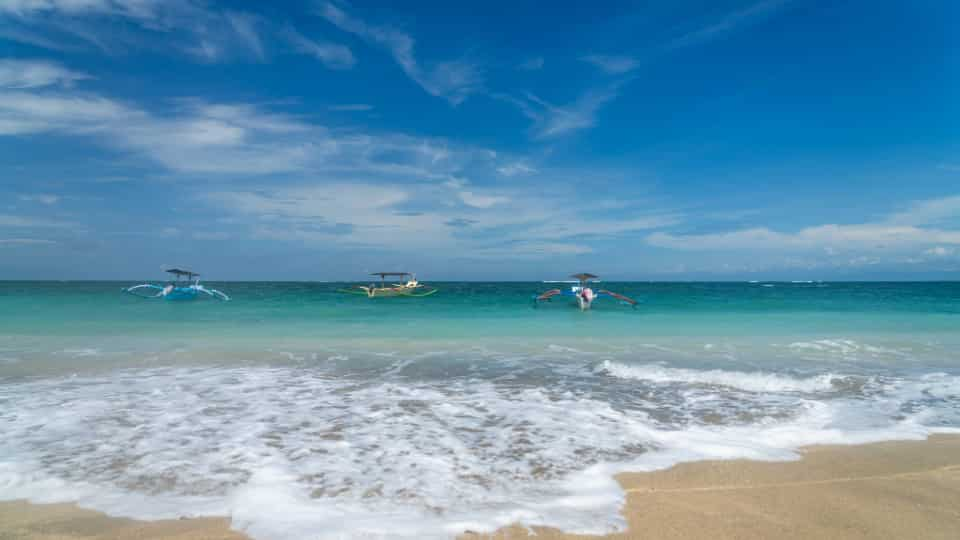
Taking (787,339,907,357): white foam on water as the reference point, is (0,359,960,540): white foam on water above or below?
below

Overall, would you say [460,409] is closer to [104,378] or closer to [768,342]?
[104,378]

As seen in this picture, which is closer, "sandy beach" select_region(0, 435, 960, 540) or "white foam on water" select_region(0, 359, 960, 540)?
"sandy beach" select_region(0, 435, 960, 540)

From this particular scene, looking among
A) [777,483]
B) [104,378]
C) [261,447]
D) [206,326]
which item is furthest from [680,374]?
[206,326]

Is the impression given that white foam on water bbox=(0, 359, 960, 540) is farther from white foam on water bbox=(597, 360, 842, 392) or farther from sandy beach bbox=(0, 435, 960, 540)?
sandy beach bbox=(0, 435, 960, 540)

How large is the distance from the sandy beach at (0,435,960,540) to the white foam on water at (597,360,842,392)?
151 inches

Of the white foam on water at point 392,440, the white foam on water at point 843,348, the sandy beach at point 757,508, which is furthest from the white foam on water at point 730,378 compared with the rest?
the white foam on water at point 843,348

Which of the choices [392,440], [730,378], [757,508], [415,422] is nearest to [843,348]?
[730,378]

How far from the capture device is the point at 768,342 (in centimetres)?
1623

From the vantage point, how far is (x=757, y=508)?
407 centimetres

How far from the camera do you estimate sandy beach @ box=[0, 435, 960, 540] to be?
146 inches

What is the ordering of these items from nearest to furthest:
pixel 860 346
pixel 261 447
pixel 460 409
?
pixel 261 447 → pixel 460 409 → pixel 860 346

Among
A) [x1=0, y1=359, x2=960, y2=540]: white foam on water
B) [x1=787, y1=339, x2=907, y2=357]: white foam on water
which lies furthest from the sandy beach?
[x1=787, y1=339, x2=907, y2=357]: white foam on water

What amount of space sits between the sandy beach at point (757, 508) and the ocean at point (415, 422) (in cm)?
22

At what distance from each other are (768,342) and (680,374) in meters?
7.82
